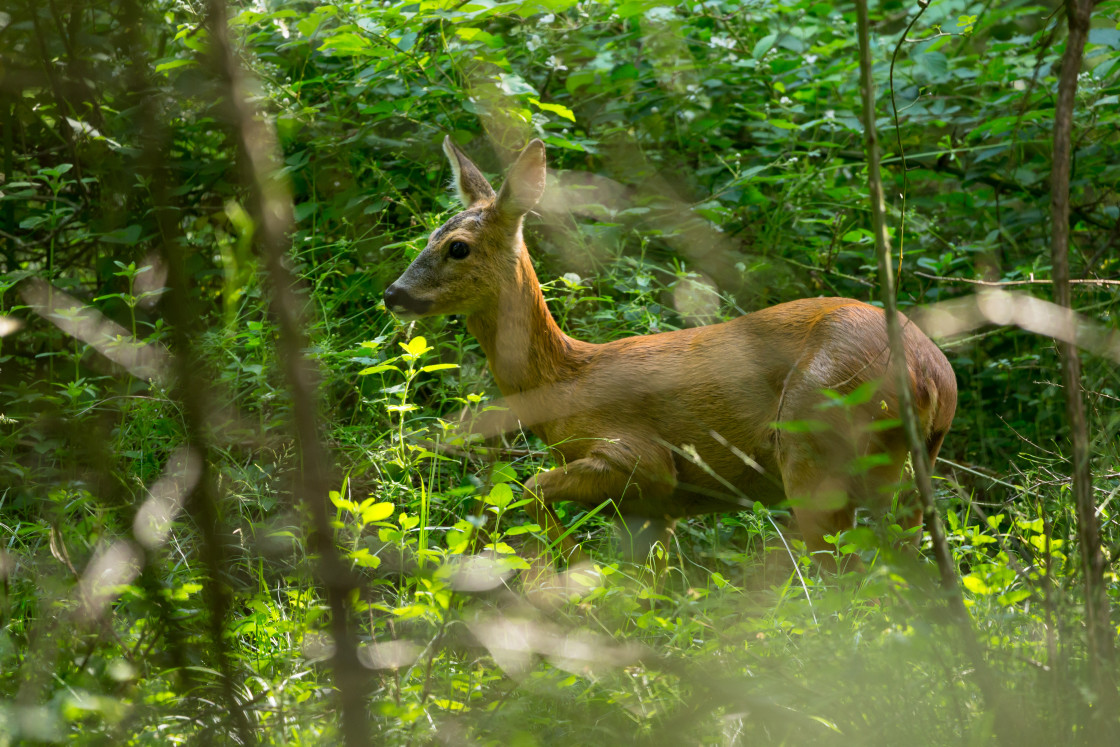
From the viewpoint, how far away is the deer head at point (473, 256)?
14.1ft

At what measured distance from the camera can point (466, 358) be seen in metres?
5.12

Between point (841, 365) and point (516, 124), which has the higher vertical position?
point (516, 124)

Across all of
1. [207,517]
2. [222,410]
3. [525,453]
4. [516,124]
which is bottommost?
[525,453]

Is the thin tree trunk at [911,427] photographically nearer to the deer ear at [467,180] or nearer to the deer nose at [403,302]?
the deer nose at [403,302]

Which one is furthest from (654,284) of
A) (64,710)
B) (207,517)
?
(207,517)

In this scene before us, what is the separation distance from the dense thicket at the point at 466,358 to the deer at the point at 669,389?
0.81ft

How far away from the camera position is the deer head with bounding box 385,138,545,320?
431cm

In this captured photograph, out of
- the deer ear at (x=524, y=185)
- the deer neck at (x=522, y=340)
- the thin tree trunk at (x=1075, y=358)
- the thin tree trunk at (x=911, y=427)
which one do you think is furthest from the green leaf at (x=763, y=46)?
the thin tree trunk at (x=911, y=427)

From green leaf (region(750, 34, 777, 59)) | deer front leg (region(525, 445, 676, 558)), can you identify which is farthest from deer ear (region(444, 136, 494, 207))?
green leaf (region(750, 34, 777, 59))

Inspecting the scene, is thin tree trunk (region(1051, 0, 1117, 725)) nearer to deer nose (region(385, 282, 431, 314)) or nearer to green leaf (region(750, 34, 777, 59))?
deer nose (region(385, 282, 431, 314))

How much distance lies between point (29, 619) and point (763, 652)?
2133 mm

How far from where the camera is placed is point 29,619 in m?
2.95

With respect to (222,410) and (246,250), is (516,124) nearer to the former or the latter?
(246,250)

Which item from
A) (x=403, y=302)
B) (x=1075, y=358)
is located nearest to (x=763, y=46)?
(x=403, y=302)
